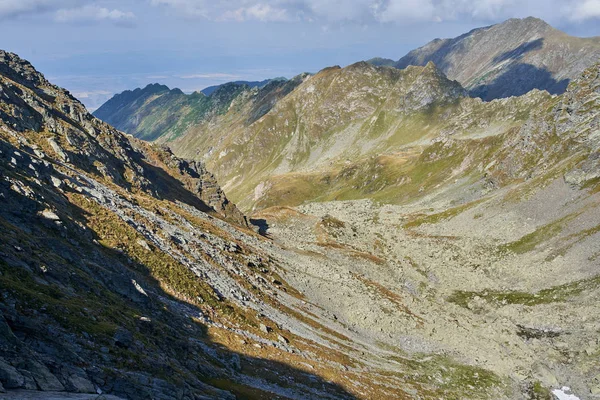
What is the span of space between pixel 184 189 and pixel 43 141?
4590cm

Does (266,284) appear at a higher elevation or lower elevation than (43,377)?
lower

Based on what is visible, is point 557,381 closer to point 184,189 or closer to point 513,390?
point 513,390

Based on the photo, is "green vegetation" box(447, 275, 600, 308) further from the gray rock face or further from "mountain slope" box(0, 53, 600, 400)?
the gray rock face

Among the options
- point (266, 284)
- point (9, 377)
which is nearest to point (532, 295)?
point (266, 284)

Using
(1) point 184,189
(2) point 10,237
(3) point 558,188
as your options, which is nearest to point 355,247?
(1) point 184,189

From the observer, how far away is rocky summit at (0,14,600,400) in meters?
25.5

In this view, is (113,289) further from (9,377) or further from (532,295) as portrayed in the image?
(532,295)

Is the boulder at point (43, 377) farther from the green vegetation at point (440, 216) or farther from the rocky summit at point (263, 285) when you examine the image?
the green vegetation at point (440, 216)

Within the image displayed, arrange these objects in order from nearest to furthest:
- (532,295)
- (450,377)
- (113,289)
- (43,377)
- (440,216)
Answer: (43,377) → (113,289) → (450,377) → (532,295) → (440,216)

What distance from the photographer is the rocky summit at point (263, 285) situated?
25.5 m

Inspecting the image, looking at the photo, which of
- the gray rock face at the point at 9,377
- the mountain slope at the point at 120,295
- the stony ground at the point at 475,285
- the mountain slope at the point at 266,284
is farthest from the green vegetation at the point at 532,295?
the gray rock face at the point at 9,377

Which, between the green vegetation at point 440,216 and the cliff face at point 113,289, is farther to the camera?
the green vegetation at point 440,216

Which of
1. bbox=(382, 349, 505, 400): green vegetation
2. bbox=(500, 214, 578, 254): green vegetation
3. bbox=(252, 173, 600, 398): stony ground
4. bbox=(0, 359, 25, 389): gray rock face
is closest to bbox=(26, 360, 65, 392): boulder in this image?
bbox=(0, 359, 25, 389): gray rock face

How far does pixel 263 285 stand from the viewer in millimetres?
66312
